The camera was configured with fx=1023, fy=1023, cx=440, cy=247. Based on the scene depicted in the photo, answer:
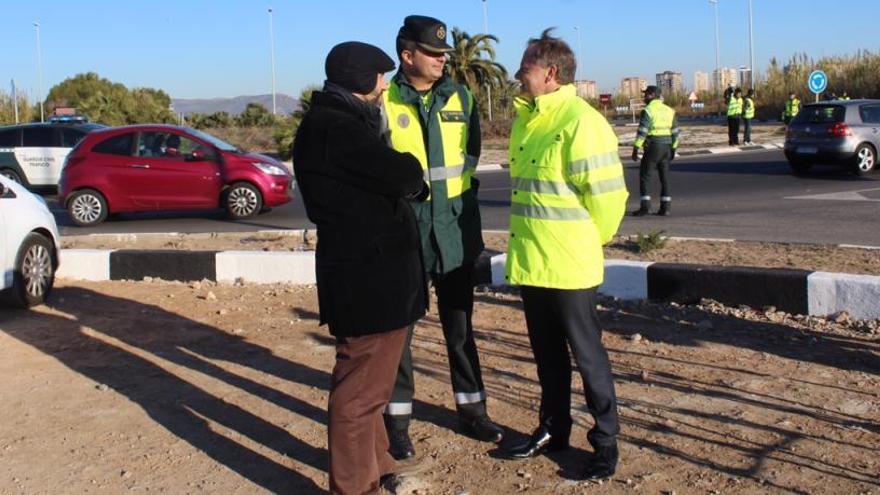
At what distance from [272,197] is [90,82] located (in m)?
56.2

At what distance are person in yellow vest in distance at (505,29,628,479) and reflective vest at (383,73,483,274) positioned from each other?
1.21ft

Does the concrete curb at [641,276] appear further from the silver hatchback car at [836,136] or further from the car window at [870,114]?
the car window at [870,114]

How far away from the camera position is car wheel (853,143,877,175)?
61.8ft

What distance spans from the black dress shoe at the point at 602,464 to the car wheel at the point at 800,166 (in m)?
16.5

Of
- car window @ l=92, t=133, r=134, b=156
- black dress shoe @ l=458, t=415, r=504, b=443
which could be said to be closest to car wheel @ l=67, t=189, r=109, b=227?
car window @ l=92, t=133, r=134, b=156

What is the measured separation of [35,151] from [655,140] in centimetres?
1384

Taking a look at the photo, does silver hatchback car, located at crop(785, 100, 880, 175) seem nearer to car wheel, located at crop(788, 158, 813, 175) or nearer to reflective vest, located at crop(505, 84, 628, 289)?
car wheel, located at crop(788, 158, 813, 175)

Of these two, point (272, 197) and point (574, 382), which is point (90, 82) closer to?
point (272, 197)

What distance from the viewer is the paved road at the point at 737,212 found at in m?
11.8

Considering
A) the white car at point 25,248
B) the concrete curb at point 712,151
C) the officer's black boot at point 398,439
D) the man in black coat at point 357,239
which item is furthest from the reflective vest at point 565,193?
the concrete curb at point 712,151

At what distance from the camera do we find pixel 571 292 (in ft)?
13.9

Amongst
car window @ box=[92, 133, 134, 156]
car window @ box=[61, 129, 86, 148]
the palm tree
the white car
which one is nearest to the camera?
the white car

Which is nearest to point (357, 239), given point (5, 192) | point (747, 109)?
point (5, 192)

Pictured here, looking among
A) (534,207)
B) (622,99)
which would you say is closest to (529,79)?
(534,207)
